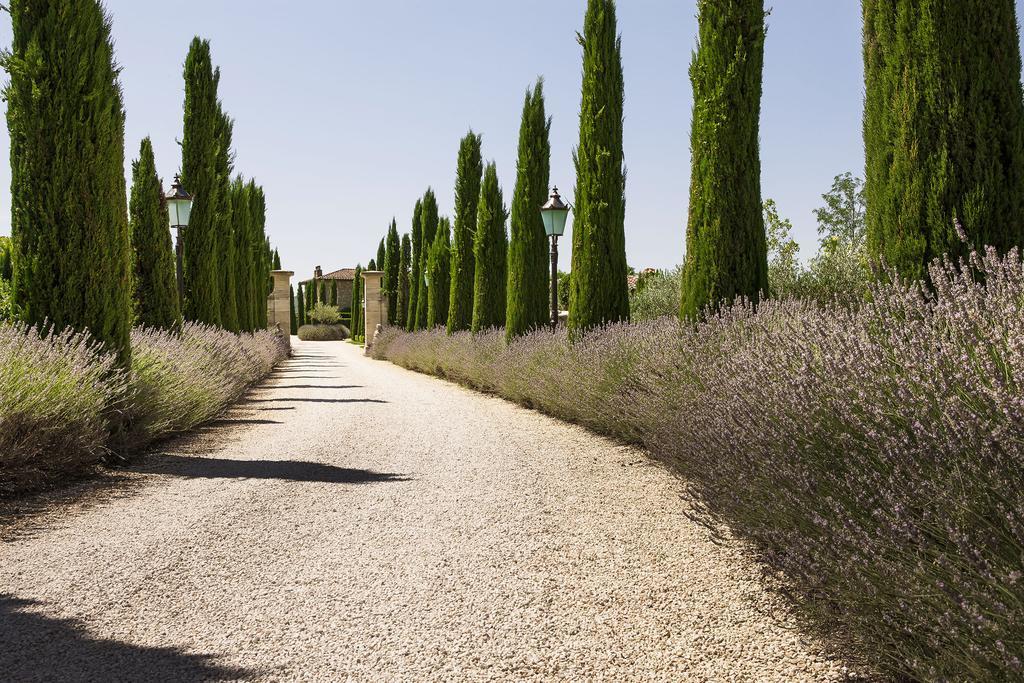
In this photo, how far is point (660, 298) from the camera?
1836cm

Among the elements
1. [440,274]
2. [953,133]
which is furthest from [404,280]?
[953,133]

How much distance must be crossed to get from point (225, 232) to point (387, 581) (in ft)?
59.0

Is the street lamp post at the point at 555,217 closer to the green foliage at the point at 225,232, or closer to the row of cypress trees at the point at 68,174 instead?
the row of cypress trees at the point at 68,174

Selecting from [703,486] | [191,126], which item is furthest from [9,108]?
[191,126]

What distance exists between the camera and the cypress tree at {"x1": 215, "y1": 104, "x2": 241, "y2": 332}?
1953 cm

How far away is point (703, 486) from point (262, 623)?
2271 millimetres

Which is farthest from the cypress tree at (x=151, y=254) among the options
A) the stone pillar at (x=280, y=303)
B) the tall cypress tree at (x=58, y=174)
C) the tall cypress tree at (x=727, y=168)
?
the stone pillar at (x=280, y=303)

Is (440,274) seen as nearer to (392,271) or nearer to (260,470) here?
(392,271)

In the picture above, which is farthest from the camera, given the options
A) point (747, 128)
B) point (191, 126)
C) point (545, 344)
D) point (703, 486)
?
point (191, 126)

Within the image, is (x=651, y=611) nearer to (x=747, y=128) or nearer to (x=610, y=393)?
(x=610, y=393)

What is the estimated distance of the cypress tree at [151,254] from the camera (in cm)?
1346

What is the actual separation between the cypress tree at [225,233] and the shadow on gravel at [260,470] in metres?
12.0

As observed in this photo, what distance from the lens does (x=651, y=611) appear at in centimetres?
364

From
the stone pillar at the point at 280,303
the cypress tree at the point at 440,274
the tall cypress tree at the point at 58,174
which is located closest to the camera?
the tall cypress tree at the point at 58,174
